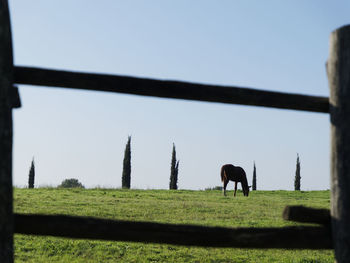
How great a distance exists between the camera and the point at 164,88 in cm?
425

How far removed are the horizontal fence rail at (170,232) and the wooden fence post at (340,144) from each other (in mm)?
206

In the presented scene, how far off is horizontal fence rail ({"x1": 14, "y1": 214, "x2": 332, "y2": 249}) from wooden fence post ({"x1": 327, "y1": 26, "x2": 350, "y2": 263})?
0.21m

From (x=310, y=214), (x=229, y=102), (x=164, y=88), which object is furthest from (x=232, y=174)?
(x=164, y=88)

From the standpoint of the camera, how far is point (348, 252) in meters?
4.27

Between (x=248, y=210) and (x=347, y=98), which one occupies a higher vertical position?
(x=347, y=98)

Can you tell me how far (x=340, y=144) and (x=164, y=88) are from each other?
1.76m

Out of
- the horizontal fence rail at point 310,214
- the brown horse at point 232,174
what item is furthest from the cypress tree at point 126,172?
the horizontal fence rail at point 310,214

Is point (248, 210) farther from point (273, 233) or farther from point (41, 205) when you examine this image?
point (273, 233)

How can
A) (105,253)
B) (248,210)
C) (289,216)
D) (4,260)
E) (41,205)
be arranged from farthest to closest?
(248,210), (41,205), (105,253), (289,216), (4,260)

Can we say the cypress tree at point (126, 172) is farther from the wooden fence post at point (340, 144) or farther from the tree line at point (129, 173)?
the wooden fence post at point (340, 144)

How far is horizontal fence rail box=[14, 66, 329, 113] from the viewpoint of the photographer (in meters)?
4.16

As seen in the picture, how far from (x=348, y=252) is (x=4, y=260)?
313 cm

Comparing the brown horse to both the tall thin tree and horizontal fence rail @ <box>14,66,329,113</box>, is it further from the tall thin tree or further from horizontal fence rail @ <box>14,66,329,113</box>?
horizontal fence rail @ <box>14,66,329,113</box>

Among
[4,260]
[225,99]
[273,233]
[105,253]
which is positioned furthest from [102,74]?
[105,253]
